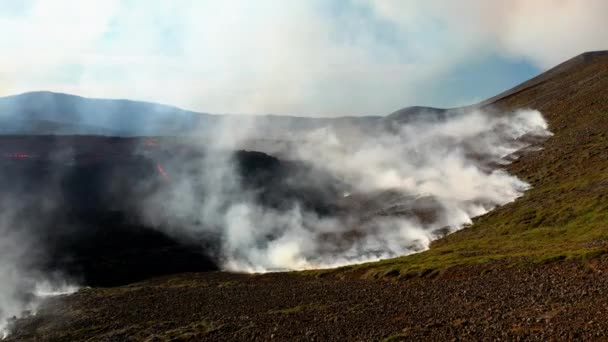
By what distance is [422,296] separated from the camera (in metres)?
40.0

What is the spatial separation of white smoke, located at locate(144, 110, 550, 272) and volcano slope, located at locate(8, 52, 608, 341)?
452 inches

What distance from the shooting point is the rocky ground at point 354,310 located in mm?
27094

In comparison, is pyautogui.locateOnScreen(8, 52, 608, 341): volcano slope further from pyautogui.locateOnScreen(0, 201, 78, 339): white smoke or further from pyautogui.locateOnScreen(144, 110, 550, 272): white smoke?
pyautogui.locateOnScreen(144, 110, 550, 272): white smoke

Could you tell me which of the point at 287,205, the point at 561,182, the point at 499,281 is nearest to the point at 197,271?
the point at 287,205

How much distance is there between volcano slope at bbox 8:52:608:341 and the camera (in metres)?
28.8

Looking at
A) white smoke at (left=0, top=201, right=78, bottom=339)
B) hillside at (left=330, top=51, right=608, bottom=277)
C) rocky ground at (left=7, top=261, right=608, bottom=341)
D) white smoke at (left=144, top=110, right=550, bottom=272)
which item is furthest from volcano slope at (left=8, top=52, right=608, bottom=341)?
white smoke at (left=144, top=110, right=550, bottom=272)

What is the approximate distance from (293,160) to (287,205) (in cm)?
5054

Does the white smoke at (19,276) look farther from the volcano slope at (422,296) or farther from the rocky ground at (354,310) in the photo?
the rocky ground at (354,310)

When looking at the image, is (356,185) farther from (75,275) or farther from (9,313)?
(9,313)

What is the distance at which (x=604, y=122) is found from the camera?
118 m

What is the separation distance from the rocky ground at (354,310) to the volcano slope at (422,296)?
12 centimetres

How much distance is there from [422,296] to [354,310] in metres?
6.42

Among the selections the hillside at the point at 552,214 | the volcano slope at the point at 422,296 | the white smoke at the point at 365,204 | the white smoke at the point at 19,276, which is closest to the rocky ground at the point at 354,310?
the volcano slope at the point at 422,296

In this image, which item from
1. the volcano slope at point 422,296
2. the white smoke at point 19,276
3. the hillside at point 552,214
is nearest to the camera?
the volcano slope at point 422,296
